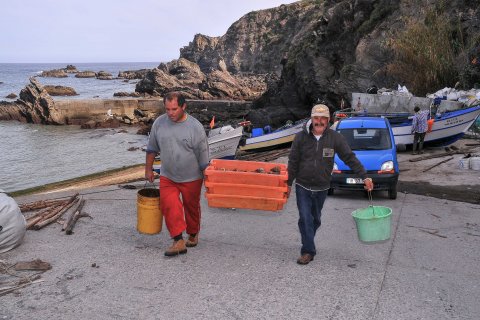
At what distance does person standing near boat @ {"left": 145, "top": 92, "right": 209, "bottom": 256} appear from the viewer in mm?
6223

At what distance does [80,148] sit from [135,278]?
2878cm

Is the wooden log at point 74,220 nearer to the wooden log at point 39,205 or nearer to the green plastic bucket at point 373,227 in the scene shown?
the wooden log at point 39,205

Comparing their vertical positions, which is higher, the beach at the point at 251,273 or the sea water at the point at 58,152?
the beach at the point at 251,273

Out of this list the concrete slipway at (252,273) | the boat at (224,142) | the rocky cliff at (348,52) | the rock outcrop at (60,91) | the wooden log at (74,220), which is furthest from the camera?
the rock outcrop at (60,91)

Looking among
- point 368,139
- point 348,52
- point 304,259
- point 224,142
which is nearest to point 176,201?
point 304,259

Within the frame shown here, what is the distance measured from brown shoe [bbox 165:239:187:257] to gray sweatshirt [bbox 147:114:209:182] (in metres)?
0.85

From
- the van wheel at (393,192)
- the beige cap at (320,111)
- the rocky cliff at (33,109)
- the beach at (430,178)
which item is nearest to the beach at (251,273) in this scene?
the van wheel at (393,192)

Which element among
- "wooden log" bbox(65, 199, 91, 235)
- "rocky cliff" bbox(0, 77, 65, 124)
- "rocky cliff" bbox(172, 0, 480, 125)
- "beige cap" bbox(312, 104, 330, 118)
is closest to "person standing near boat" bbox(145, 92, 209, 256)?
"beige cap" bbox(312, 104, 330, 118)

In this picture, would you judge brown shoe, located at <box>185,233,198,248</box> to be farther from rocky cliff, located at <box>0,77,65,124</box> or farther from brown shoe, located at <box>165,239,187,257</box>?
rocky cliff, located at <box>0,77,65,124</box>

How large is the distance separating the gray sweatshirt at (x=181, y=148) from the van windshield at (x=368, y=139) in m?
6.02

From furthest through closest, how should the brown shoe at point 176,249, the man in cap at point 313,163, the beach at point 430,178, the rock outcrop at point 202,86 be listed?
the rock outcrop at point 202,86, the beach at point 430,178, the brown shoe at point 176,249, the man in cap at point 313,163

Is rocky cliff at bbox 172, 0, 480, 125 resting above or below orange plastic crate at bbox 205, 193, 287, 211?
above

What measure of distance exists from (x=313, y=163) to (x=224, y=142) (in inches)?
539

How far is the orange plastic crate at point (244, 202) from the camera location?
6.44m
